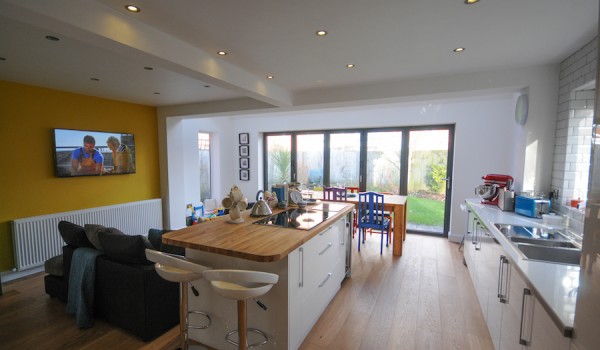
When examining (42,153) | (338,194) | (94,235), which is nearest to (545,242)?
(338,194)

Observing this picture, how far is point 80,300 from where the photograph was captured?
238 centimetres

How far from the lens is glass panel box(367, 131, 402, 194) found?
5.30 meters

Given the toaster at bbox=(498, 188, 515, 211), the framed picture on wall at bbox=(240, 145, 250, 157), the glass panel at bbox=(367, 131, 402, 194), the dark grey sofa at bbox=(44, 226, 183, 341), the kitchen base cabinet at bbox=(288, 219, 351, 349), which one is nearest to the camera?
the kitchen base cabinet at bbox=(288, 219, 351, 349)

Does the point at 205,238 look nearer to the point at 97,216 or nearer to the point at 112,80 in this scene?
the point at 112,80

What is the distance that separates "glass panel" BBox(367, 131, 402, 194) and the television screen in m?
4.51

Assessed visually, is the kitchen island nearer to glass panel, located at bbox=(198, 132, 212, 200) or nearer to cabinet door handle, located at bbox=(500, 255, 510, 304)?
cabinet door handle, located at bbox=(500, 255, 510, 304)

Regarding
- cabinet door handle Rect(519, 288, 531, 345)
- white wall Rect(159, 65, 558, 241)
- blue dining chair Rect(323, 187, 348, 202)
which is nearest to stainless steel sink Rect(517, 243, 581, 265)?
cabinet door handle Rect(519, 288, 531, 345)

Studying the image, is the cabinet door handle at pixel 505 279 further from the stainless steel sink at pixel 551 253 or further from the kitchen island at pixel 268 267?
the kitchen island at pixel 268 267

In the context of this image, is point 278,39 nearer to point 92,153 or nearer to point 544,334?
point 544,334

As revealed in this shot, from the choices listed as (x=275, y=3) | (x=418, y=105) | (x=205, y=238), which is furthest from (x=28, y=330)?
(x=418, y=105)

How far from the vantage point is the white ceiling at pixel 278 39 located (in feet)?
5.72

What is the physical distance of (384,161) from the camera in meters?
5.42

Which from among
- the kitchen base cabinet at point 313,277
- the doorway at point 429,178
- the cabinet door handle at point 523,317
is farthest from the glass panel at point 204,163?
the cabinet door handle at point 523,317

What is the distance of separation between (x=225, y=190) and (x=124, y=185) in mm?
2625
